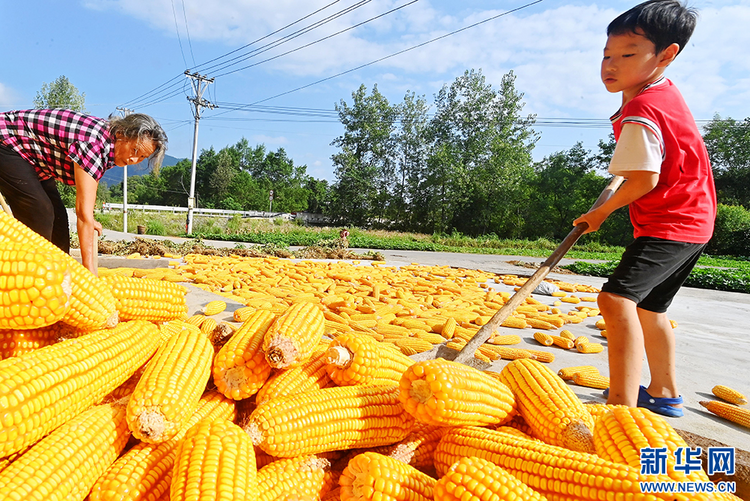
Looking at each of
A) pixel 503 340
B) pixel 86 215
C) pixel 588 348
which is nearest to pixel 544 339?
pixel 588 348

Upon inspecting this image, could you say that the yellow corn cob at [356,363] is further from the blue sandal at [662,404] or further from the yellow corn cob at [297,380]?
the blue sandal at [662,404]

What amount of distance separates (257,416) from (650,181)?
2193mm

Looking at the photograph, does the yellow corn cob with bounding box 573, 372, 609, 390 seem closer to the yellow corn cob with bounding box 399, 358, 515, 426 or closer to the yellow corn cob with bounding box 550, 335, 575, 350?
the yellow corn cob with bounding box 550, 335, 575, 350

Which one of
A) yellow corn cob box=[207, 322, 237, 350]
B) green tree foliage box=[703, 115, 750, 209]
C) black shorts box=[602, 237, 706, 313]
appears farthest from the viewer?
green tree foliage box=[703, 115, 750, 209]

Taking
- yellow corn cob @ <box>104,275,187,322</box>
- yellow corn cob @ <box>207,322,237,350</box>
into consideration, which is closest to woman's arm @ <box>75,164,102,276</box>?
yellow corn cob @ <box>104,275,187,322</box>

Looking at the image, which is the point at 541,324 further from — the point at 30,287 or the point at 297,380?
the point at 30,287

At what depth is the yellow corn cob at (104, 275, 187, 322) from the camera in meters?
1.66

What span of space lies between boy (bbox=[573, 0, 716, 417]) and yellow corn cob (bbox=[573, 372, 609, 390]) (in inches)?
14.6

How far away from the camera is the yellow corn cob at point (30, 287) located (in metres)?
1.12

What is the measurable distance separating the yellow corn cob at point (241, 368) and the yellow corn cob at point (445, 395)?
1.85 ft

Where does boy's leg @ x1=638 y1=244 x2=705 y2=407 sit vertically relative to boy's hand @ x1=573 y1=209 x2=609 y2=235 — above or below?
below

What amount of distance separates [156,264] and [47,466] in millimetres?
5928

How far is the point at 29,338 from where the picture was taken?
Answer: 4.43 ft

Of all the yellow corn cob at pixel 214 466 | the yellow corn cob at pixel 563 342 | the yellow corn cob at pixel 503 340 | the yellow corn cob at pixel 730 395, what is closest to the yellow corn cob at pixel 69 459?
the yellow corn cob at pixel 214 466
